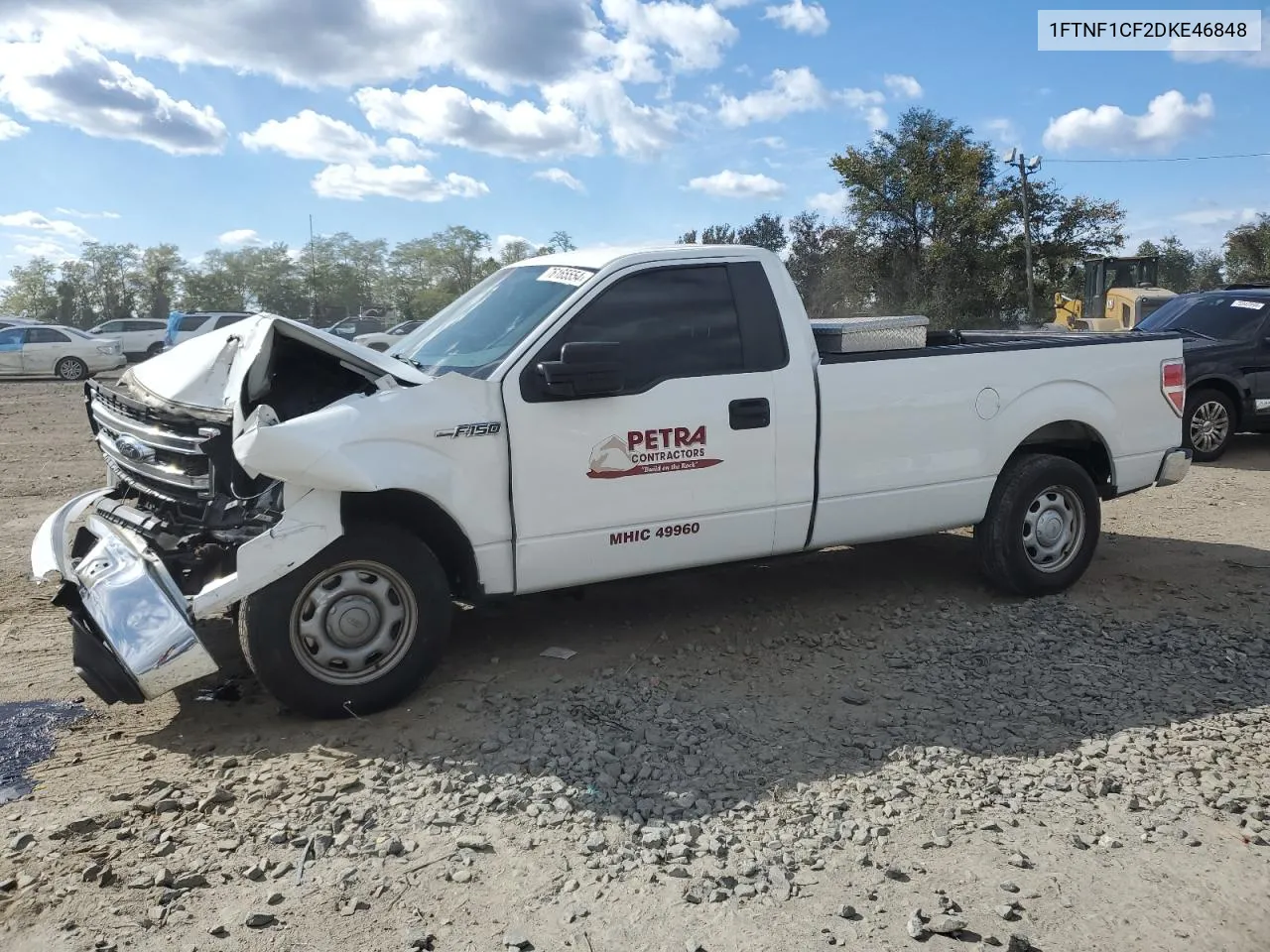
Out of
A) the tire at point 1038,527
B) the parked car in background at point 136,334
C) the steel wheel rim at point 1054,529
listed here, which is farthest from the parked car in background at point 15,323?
the steel wheel rim at point 1054,529

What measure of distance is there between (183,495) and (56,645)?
1.57 m

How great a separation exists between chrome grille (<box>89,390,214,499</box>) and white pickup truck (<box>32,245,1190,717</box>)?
0.02 metres

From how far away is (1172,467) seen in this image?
6.25 meters

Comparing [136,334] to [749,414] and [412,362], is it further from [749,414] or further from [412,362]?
[749,414]

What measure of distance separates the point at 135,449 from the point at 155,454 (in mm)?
114

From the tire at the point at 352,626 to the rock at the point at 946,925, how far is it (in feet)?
7.64

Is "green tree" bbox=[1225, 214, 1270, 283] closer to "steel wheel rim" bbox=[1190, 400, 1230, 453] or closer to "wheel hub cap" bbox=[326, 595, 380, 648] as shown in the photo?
"steel wheel rim" bbox=[1190, 400, 1230, 453]

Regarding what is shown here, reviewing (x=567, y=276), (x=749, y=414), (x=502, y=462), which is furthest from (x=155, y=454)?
(x=749, y=414)

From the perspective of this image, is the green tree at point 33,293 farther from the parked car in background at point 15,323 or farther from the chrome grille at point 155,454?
the chrome grille at point 155,454

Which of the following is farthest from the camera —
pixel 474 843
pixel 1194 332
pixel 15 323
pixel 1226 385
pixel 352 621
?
pixel 15 323

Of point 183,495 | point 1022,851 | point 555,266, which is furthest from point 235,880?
point 555,266

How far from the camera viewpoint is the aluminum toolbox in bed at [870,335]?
17.5 ft

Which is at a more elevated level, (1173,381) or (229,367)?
(229,367)

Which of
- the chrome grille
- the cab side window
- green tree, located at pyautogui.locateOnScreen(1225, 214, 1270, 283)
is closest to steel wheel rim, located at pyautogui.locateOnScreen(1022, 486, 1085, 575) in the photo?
the cab side window
